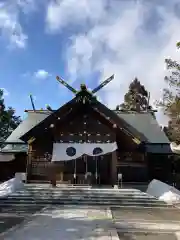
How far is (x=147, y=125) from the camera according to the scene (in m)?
21.6

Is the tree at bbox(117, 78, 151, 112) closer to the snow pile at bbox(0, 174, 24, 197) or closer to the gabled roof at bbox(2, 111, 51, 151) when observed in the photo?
the gabled roof at bbox(2, 111, 51, 151)

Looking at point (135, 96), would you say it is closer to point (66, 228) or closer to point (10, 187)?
point (10, 187)

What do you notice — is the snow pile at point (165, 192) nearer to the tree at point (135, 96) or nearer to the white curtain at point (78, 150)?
the white curtain at point (78, 150)

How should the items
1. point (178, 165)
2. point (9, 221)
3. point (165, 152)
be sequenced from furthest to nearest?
point (178, 165) → point (165, 152) → point (9, 221)

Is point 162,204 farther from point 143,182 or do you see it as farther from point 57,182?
point 57,182

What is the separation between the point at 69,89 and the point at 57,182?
7385 mm

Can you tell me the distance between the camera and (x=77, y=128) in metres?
17.5

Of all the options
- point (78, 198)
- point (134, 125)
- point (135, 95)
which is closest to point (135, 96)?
point (135, 95)

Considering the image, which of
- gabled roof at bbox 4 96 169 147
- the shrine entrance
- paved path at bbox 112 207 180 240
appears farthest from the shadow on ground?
gabled roof at bbox 4 96 169 147

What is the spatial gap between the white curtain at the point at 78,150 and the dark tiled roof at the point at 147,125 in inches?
179

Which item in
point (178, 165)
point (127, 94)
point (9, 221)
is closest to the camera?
point (9, 221)

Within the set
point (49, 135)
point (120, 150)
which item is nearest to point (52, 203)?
point (49, 135)

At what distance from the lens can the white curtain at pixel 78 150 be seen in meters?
16.5

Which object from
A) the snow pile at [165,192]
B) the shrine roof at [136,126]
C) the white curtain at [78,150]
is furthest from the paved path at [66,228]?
the shrine roof at [136,126]
